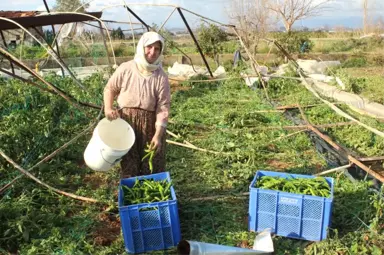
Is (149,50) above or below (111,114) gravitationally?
above

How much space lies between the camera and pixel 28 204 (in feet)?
12.9

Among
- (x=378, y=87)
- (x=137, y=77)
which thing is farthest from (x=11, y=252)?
(x=378, y=87)

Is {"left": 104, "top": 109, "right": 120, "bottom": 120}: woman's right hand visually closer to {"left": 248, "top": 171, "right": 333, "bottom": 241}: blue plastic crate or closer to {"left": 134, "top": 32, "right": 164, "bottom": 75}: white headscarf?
{"left": 134, "top": 32, "right": 164, "bottom": 75}: white headscarf

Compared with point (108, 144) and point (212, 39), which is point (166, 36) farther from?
point (108, 144)

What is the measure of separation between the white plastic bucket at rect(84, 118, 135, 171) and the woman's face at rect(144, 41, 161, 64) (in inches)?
22.3

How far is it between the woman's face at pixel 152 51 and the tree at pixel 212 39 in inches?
438

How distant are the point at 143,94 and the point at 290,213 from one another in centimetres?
152

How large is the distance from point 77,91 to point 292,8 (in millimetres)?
13170

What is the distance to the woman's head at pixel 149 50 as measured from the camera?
340cm

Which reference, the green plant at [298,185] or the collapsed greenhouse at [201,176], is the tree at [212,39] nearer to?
the collapsed greenhouse at [201,176]

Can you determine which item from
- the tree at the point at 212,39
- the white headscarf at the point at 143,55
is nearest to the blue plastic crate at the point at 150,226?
the white headscarf at the point at 143,55

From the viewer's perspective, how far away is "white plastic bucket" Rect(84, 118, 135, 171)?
3363 millimetres

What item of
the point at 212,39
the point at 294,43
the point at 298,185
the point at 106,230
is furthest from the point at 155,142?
the point at 294,43

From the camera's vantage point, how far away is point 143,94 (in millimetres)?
3584
